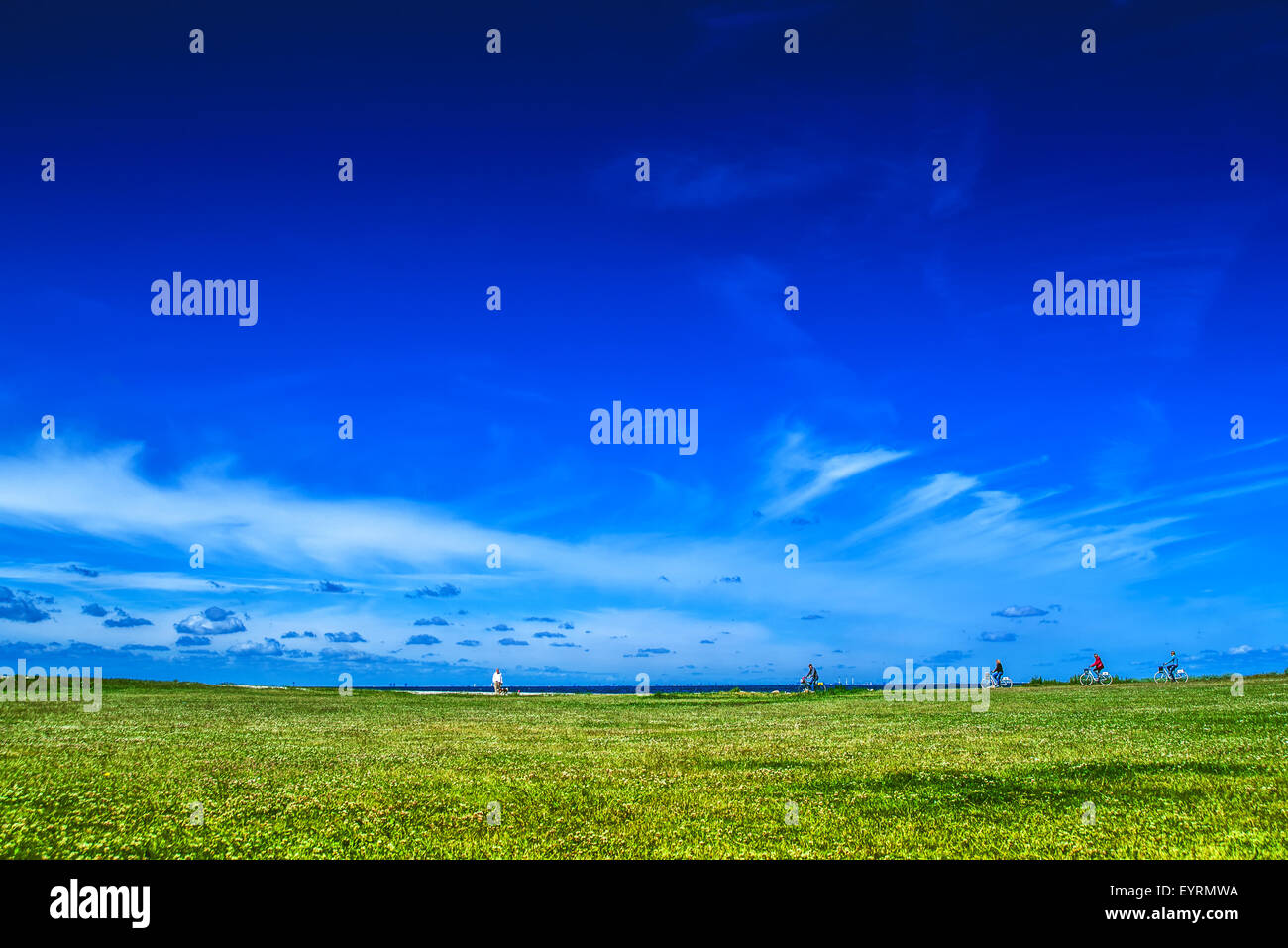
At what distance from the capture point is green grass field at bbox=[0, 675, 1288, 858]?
14148mm

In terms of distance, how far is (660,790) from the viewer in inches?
757

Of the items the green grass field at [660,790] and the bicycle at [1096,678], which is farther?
the bicycle at [1096,678]

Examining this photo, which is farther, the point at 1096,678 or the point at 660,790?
the point at 1096,678

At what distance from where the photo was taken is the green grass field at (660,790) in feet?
46.4

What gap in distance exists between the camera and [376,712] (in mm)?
48656

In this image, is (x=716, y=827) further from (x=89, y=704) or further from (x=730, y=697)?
(x=730, y=697)

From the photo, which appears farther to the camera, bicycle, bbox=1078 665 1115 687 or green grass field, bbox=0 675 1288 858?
bicycle, bbox=1078 665 1115 687
